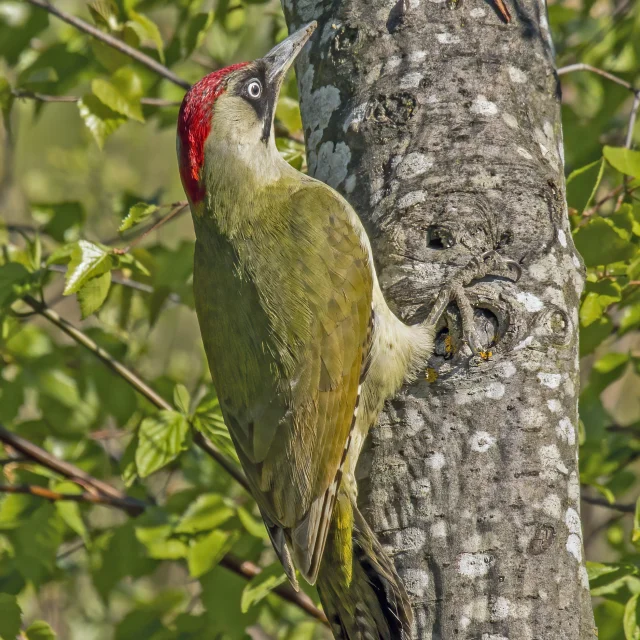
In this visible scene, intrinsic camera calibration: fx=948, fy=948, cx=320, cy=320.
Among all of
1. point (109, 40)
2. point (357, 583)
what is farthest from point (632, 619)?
point (109, 40)

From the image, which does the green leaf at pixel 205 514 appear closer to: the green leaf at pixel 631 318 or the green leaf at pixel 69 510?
the green leaf at pixel 69 510

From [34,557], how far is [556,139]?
2403 mm

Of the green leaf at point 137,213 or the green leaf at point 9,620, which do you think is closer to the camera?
the green leaf at point 9,620

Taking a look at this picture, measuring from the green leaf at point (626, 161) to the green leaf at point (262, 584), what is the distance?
1.78 metres

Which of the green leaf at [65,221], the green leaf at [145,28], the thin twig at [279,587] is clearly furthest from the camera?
the green leaf at [65,221]

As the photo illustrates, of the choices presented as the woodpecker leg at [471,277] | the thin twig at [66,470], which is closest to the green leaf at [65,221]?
the thin twig at [66,470]

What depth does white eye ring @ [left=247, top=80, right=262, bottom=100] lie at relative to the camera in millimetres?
3713

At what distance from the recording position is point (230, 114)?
3.67m

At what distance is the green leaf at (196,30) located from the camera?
154 inches

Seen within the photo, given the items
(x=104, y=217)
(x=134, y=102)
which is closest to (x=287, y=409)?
(x=134, y=102)

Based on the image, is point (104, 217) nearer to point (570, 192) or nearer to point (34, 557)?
point (34, 557)

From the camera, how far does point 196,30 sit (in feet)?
13.0

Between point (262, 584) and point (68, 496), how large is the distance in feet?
3.10

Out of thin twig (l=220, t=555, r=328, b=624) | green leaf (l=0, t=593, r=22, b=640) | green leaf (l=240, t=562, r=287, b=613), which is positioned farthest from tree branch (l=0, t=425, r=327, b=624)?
green leaf (l=0, t=593, r=22, b=640)
